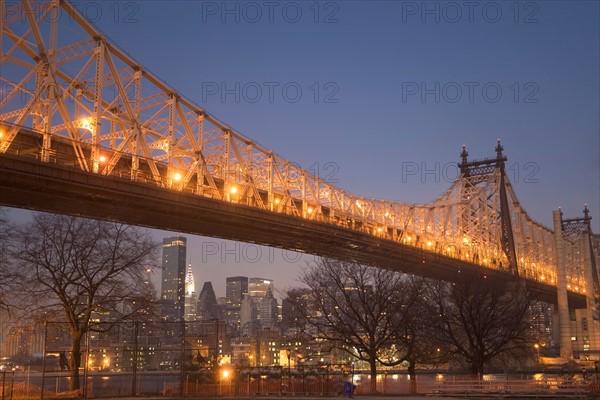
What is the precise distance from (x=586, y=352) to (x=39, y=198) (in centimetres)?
8214

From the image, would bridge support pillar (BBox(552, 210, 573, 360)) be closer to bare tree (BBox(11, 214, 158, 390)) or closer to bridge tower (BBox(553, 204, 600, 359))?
bridge tower (BBox(553, 204, 600, 359))

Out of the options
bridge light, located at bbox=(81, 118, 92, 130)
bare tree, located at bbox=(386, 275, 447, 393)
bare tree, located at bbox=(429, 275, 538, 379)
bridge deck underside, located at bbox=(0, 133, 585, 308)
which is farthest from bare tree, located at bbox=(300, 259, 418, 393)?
bridge light, located at bbox=(81, 118, 92, 130)

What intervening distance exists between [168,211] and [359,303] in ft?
48.9

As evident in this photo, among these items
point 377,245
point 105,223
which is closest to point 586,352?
point 377,245

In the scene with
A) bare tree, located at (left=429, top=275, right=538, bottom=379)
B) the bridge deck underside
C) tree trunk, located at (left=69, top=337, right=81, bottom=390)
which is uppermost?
the bridge deck underside

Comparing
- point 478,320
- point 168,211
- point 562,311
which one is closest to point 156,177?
point 168,211

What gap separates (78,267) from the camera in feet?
138

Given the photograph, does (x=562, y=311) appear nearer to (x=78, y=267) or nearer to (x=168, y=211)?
(x=168, y=211)

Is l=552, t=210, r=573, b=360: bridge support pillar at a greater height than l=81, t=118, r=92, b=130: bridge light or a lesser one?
lesser

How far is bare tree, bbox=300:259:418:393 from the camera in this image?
49500 mm

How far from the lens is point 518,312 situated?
5362 centimetres

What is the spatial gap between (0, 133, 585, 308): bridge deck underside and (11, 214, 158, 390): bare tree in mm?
2247

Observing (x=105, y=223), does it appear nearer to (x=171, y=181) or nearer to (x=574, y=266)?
(x=171, y=181)

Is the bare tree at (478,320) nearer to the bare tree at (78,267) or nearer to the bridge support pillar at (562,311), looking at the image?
the bare tree at (78,267)
